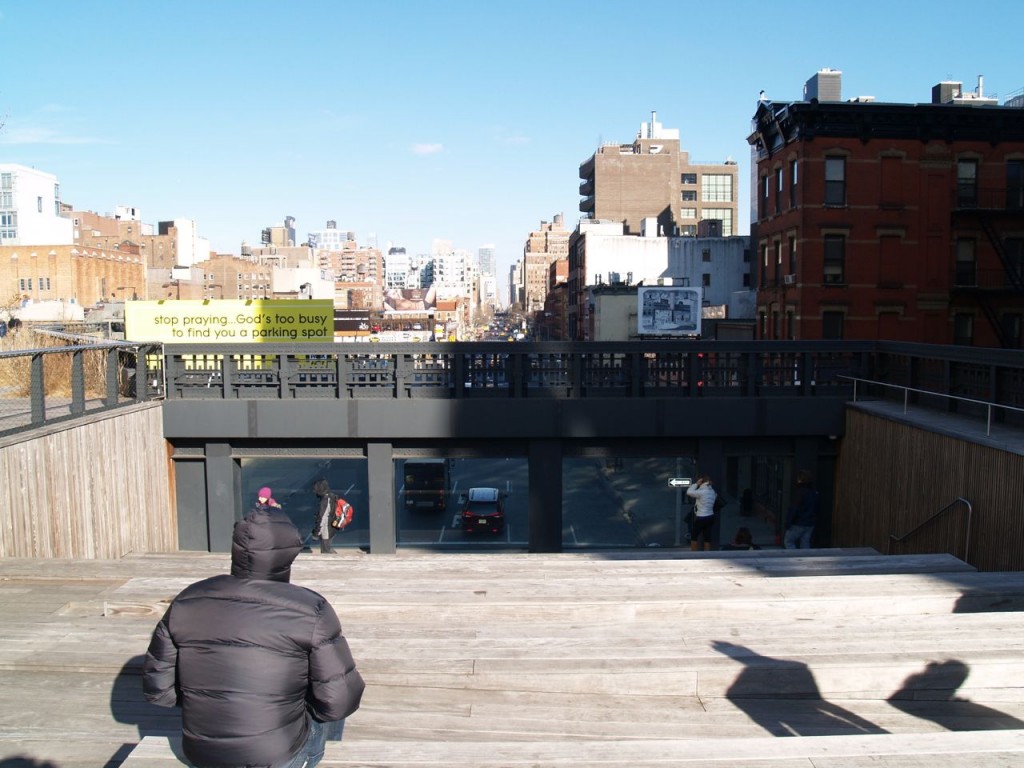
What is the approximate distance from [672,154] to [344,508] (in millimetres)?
86352

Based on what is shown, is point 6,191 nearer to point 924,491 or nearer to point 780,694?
point 924,491

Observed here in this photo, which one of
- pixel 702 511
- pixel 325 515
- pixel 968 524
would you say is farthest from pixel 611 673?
pixel 325 515

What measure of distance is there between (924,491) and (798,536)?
281 centimetres

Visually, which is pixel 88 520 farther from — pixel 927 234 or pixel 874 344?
pixel 927 234

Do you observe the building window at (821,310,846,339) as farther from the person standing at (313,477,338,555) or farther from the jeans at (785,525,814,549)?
the person standing at (313,477,338,555)

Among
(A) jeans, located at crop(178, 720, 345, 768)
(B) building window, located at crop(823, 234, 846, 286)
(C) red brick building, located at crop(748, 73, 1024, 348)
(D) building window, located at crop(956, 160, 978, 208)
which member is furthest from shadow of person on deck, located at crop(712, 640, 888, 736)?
(D) building window, located at crop(956, 160, 978, 208)

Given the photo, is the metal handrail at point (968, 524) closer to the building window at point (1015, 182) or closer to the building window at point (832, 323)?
the building window at point (832, 323)

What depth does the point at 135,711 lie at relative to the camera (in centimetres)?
588

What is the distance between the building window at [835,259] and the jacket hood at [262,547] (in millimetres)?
35477

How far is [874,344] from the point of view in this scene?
17281 millimetres

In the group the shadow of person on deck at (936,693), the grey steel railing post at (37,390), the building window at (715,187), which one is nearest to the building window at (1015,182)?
the shadow of person on deck at (936,693)

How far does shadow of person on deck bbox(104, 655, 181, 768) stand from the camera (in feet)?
18.1

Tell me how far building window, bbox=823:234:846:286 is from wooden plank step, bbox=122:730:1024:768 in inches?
1333

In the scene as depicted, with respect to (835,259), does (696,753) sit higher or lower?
lower
